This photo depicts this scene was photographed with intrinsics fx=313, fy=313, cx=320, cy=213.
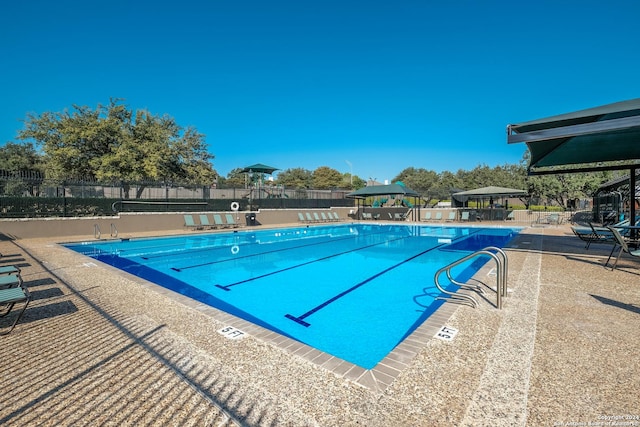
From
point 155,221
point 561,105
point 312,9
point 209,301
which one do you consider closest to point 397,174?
point 561,105

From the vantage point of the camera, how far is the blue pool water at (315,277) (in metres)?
4.30

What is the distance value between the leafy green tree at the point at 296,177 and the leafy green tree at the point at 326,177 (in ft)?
3.93

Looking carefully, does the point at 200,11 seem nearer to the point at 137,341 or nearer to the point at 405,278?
the point at 405,278

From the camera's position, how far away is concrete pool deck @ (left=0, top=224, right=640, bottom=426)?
1881 millimetres

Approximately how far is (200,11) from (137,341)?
1731cm

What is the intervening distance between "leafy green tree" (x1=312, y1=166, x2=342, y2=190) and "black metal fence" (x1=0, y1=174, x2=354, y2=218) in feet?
123

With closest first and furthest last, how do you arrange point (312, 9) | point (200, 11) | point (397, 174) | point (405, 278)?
point (405, 278) → point (200, 11) → point (312, 9) → point (397, 174)

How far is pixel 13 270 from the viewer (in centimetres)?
417

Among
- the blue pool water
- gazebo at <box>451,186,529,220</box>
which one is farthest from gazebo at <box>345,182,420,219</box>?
the blue pool water

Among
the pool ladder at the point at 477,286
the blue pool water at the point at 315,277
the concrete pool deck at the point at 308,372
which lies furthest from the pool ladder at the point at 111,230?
the pool ladder at the point at 477,286

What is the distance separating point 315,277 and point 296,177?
56827mm

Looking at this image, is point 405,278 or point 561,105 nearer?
point 405,278

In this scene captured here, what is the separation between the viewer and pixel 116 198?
13930mm

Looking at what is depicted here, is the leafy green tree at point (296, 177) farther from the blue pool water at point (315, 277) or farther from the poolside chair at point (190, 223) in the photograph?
the blue pool water at point (315, 277)
